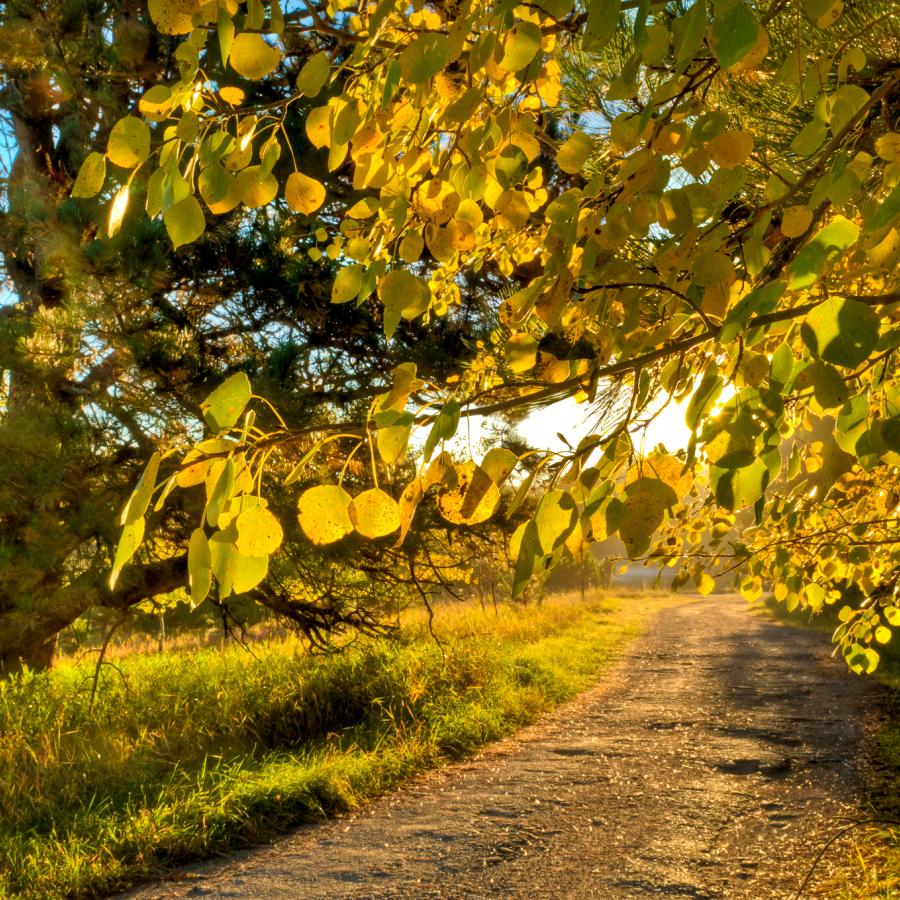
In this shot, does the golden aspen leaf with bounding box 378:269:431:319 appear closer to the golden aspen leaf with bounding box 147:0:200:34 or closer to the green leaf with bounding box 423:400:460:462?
the green leaf with bounding box 423:400:460:462

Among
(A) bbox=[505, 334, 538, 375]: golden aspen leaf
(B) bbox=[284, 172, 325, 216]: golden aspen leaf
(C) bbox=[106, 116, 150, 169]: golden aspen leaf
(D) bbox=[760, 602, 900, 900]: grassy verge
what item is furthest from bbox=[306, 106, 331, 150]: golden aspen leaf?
(D) bbox=[760, 602, 900, 900]: grassy verge

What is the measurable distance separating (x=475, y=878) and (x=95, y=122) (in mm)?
5962

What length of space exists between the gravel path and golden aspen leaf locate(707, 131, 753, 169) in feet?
10.1

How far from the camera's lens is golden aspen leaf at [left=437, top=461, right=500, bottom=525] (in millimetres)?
953

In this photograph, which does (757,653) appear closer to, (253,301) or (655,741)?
(655,741)

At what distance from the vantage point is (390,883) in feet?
11.1

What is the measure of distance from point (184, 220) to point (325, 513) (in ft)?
1.19

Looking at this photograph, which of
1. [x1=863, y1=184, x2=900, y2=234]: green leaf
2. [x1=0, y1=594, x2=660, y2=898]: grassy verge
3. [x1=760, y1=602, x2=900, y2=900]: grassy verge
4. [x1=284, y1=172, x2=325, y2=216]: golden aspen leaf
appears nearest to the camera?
[x1=863, y1=184, x2=900, y2=234]: green leaf

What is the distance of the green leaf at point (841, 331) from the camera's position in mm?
705

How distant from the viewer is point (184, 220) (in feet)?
3.03

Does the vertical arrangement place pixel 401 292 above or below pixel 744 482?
above

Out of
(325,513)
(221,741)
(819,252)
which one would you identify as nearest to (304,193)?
(325,513)

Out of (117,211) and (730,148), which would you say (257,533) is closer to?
(117,211)

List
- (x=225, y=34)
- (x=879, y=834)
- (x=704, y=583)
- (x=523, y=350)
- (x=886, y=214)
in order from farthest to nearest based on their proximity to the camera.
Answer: (x=879, y=834), (x=704, y=583), (x=523, y=350), (x=225, y=34), (x=886, y=214)
